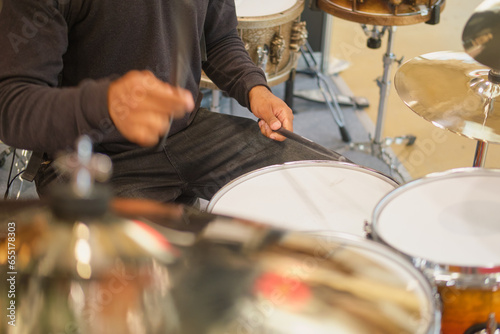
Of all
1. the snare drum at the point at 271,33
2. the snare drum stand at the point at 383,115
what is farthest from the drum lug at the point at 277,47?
the snare drum stand at the point at 383,115

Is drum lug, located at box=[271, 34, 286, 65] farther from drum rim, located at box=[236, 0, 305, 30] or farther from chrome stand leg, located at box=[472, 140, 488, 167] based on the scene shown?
chrome stand leg, located at box=[472, 140, 488, 167]

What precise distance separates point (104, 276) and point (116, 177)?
638 millimetres

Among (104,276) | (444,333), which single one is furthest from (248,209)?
(104,276)

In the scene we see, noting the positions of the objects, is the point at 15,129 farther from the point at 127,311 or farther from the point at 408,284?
the point at 408,284

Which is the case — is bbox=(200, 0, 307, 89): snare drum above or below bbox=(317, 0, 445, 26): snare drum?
below

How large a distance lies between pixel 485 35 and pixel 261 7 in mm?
906

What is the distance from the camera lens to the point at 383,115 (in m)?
2.00

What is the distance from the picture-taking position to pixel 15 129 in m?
0.98

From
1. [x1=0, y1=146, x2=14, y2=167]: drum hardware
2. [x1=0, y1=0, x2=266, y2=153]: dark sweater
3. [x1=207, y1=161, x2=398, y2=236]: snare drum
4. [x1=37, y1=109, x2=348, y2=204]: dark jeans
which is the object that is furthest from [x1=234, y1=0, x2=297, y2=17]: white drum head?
[x1=0, y1=146, x2=14, y2=167]: drum hardware

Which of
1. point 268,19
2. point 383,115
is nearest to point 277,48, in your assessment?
point 268,19

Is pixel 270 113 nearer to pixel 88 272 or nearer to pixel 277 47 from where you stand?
pixel 277 47

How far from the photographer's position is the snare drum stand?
189 cm

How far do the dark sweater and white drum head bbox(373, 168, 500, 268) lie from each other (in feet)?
1.51

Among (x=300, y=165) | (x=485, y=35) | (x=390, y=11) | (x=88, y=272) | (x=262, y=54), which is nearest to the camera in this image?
(x=88, y=272)
